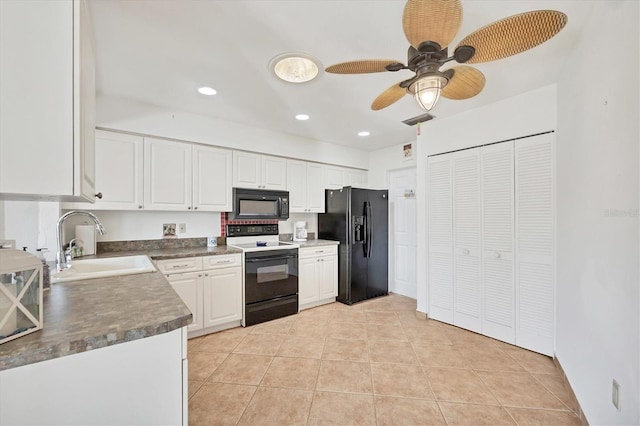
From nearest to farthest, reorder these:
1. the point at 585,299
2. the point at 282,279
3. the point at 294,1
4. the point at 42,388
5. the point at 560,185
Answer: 1. the point at 42,388
2. the point at 294,1
3. the point at 585,299
4. the point at 560,185
5. the point at 282,279

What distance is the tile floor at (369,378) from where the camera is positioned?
5.69 feet

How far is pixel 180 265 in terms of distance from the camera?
2.71 metres

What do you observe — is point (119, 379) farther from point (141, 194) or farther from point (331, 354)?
point (141, 194)

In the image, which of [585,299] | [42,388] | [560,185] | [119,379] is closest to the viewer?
[42,388]

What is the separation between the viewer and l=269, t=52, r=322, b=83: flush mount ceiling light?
6.27 ft

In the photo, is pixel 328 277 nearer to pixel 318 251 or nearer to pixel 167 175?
pixel 318 251

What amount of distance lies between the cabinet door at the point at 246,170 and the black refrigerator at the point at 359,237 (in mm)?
1176

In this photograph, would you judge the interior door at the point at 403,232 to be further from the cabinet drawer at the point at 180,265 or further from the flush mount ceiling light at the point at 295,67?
the cabinet drawer at the point at 180,265

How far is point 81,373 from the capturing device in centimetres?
83

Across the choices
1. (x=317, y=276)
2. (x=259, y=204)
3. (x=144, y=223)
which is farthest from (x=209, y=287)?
(x=317, y=276)

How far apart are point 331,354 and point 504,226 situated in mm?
2027

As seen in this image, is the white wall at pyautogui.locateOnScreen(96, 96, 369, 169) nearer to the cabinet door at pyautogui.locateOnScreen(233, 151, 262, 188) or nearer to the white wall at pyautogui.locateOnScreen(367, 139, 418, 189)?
the cabinet door at pyautogui.locateOnScreen(233, 151, 262, 188)

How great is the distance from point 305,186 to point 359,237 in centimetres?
106

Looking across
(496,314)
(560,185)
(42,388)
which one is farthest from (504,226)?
(42,388)
